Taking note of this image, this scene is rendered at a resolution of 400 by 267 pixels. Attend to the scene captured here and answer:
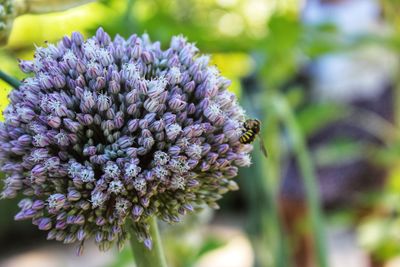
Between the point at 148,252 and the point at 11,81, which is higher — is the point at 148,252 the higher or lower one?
the lower one

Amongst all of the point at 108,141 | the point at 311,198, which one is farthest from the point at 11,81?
the point at 311,198

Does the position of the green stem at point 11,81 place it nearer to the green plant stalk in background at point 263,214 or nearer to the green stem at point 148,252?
the green stem at point 148,252

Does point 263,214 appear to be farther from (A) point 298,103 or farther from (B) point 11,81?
(A) point 298,103

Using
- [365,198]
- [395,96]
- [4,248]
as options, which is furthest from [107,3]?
[4,248]

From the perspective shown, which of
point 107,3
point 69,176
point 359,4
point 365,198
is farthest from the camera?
point 359,4

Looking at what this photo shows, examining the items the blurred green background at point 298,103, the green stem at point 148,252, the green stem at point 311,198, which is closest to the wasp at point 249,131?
the green stem at point 148,252

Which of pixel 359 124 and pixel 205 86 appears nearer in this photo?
pixel 205 86

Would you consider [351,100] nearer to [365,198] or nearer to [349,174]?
[349,174]
